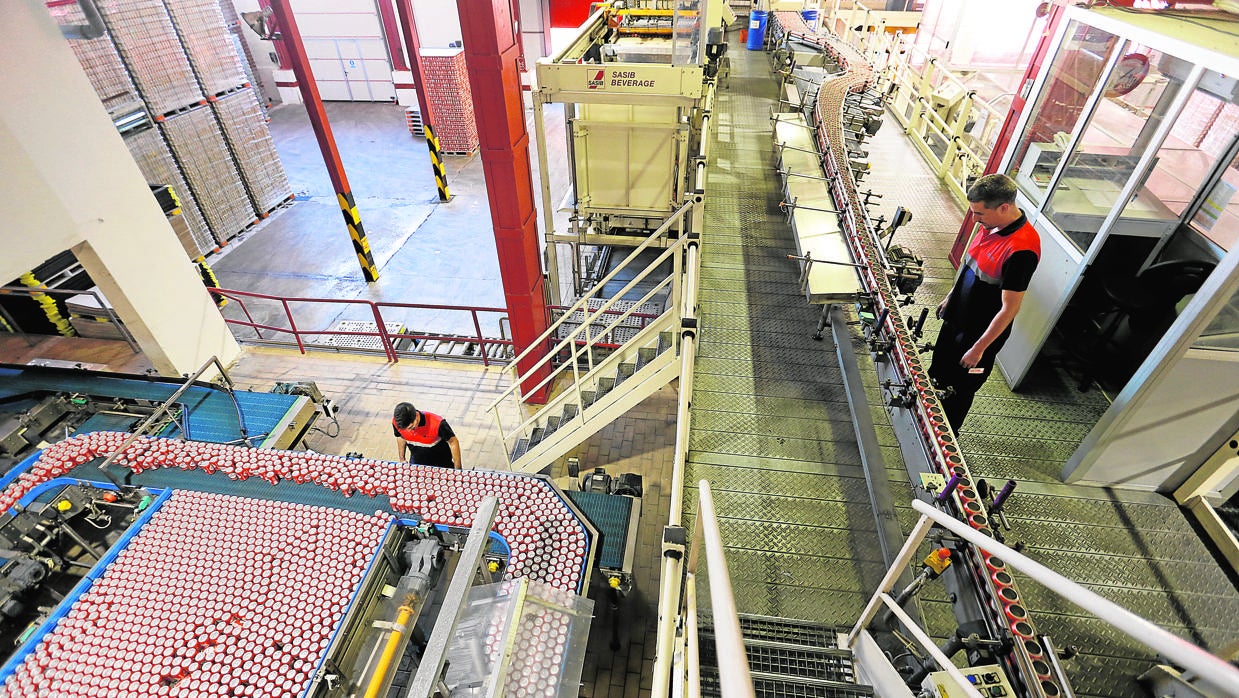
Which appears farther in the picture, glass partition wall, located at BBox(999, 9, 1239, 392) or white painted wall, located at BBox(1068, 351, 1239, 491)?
glass partition wall, located at BBox(999, 9, 1239, 392)

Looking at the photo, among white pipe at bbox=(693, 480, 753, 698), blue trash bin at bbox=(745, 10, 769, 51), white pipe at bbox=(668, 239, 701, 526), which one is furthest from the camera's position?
blue trash bin at bbox=(745, 10, 769, 51)

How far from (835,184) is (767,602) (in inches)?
183

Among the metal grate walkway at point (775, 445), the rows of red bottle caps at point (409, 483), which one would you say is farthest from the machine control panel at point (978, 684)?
the rows of red bottle caps at point (409, 483)

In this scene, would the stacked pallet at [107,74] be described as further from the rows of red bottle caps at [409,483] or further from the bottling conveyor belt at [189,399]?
the rows of red bottle caps at [409,483]

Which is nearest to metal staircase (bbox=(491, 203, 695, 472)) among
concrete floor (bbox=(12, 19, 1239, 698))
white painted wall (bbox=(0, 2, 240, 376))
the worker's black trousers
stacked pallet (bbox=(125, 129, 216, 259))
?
concrete floor (bbox=(12, 19, 1239, 698))

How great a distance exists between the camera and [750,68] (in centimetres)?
1255

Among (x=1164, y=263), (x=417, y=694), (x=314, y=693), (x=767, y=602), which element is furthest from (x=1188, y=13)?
(x=314, y=693)

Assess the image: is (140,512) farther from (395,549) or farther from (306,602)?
(395,549)

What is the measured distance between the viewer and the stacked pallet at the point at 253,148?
12.9 metres

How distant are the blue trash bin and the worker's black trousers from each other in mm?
12716

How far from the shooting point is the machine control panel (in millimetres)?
2229

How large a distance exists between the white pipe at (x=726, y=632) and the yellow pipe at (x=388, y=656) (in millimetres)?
2239

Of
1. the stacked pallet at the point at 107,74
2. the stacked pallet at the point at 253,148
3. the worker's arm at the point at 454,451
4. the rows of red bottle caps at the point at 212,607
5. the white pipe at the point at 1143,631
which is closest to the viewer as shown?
the white pipe at the point at 1143,631

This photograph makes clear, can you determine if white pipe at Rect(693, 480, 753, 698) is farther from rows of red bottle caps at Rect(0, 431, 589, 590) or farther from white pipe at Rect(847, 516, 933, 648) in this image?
rows of red bottle caps at Rect(0, 431, 589, 590)
